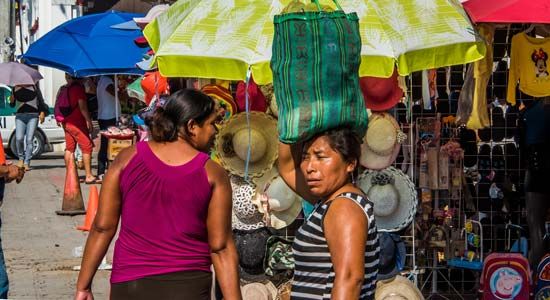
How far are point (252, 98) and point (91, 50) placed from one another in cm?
640

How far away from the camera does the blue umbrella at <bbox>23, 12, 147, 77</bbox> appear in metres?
14.6

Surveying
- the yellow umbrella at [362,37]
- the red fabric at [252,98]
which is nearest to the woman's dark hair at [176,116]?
the yellow umbrella at [362,37]

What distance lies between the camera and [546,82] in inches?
352

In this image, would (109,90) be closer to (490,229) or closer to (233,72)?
(490,229)

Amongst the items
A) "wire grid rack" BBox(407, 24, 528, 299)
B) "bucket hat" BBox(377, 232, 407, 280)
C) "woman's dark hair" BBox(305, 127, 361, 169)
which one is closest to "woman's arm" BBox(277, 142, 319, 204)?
"woman's dark hair" BBox(305, 127, 361, 169)

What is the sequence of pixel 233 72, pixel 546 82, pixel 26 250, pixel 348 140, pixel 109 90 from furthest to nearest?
pixel 109 90, pixel 26 250, pixel 546 82, pixel 233 72, pixel 348 140

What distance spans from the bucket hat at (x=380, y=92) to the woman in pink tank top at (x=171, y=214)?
331 cm

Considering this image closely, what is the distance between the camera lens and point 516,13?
25.4 ft

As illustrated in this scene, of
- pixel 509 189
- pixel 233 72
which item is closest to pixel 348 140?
pixel 233 72

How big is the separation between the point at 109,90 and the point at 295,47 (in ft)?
45.2

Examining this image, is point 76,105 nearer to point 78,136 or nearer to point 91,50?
point 78,136

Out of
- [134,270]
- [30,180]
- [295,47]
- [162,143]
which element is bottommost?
[30,180]

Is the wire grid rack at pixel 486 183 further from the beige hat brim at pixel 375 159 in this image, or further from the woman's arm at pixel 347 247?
the woman's arm at pixel 347 247

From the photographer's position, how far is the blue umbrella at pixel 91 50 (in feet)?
47.9
